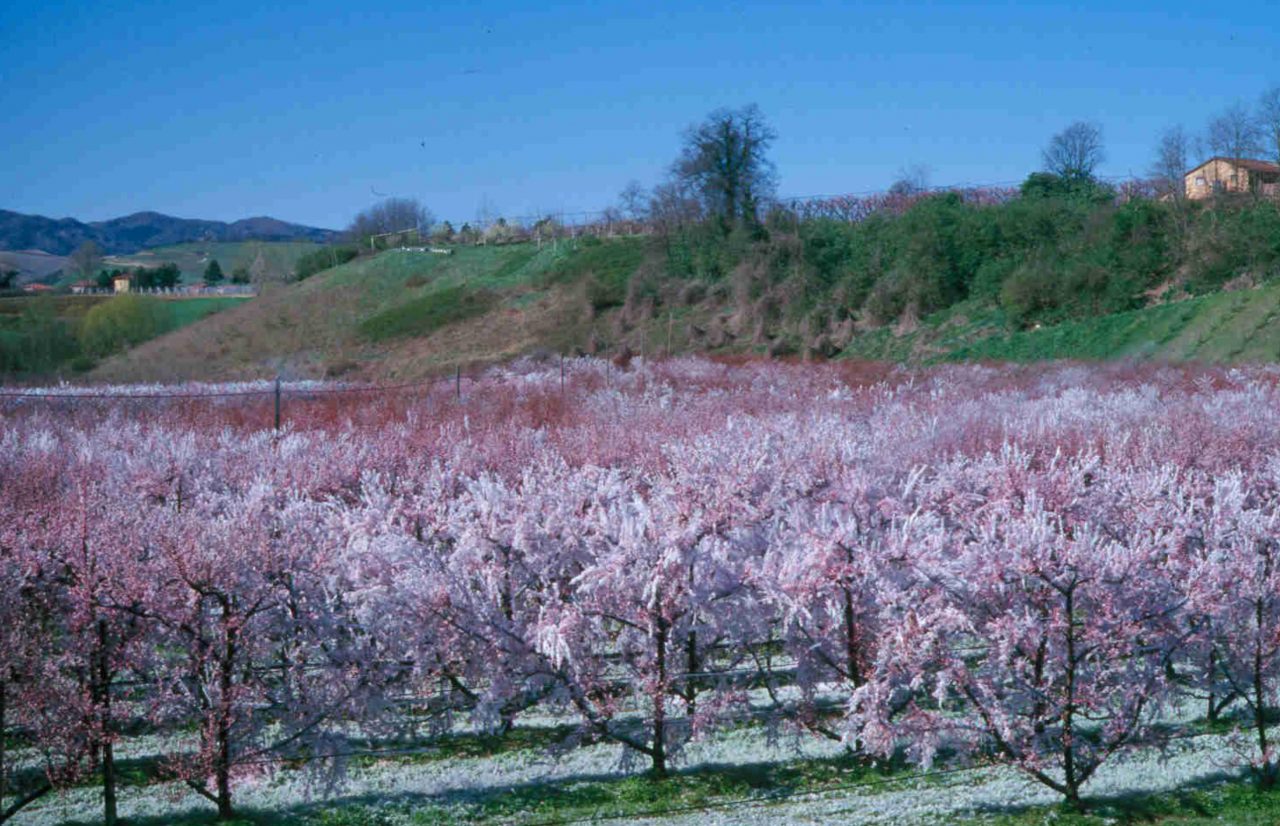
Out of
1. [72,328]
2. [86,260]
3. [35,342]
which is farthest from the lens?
[86,260]

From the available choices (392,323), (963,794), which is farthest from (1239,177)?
(963,794)

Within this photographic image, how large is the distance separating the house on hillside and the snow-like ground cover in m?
38.0

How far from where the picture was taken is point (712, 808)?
7941 mm

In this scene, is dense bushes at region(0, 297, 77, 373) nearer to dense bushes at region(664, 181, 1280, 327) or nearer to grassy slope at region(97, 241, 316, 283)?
grassy slope at region(97, 241, 316, 283)

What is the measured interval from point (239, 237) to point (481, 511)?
255 feet

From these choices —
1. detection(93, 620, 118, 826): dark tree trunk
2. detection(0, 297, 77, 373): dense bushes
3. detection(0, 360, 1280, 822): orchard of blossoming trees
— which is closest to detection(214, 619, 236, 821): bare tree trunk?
detection(0, 360, 1280, 822): orchard of blossoming trees

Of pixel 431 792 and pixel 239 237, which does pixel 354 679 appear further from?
pixel 239 237

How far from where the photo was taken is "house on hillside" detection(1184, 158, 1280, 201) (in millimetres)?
42438

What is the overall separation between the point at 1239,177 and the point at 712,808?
42263mm

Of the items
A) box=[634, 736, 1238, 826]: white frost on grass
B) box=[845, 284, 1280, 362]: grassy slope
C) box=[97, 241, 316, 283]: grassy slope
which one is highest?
box=[97, 241, 316, 283]: grassy slope

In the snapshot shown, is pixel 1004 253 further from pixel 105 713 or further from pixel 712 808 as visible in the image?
pixel 105 713

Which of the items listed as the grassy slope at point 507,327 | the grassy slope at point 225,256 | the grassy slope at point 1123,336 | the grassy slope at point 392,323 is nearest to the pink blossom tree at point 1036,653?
the grassy slope at point 1123,336

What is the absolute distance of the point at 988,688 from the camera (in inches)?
314

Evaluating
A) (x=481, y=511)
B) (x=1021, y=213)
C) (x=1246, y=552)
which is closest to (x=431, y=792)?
(x=481, y=511)
